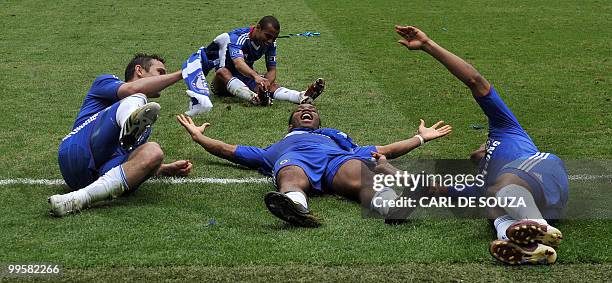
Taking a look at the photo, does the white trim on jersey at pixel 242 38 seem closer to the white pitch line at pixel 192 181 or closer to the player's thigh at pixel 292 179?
the white pitch line at pixel 192 181

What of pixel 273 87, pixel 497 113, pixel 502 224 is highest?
pixel 497 113

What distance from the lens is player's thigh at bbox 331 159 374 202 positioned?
269 inches

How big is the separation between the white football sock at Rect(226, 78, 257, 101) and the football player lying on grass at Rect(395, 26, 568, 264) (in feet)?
13.7

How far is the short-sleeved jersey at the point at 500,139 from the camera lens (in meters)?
6.45

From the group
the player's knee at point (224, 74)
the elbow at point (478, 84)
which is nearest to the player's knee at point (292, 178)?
the elbow at point (478, 84)

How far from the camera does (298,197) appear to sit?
643 centimetres

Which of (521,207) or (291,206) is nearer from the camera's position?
(521,207)

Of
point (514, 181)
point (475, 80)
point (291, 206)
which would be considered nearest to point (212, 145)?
point (291, 206)

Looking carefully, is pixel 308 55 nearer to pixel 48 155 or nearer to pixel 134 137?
pixel 48 155

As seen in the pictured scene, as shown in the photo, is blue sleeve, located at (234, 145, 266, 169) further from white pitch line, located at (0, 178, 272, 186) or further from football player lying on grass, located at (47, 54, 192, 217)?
football player lying on grass, located at (47, 54, 192, 217)

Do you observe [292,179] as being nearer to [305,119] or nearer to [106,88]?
[305,119]

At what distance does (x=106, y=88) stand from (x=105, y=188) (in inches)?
41.7

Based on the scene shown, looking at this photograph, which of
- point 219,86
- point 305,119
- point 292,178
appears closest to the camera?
point 292,178

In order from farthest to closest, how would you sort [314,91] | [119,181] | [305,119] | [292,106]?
[292,106], [314,91], [305,119], [119,181]
